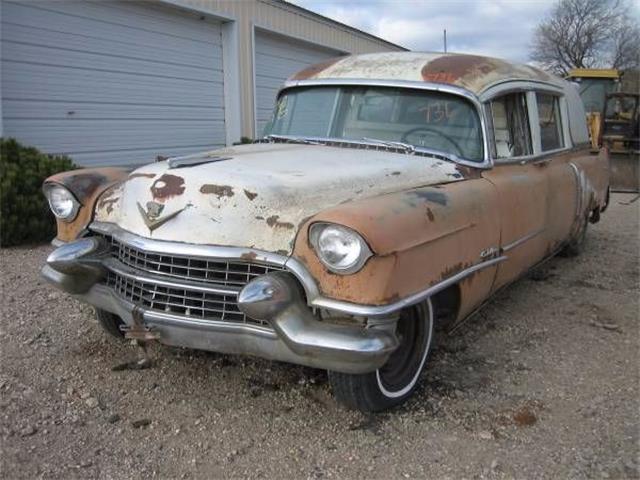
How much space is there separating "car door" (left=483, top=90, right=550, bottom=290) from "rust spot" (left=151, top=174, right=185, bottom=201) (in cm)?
185

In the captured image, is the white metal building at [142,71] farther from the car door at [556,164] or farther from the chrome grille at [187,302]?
the car door at [556,164]

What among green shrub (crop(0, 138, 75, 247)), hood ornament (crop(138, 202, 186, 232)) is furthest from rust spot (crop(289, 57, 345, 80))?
green shrub (crop(0, 138, 75, 247))

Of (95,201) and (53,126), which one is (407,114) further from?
(53,126)

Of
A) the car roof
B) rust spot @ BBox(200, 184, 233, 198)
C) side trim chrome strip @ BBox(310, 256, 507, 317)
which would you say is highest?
the car roof

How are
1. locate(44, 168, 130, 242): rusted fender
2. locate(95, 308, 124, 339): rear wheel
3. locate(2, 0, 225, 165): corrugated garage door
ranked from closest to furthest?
locate(44, 168, 130, 242): rusted fender, locate(95, 308, 124, 339): rear wheel, locate(2, 0, 225, 165): corrugated garage door

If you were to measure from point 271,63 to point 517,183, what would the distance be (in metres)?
9.13

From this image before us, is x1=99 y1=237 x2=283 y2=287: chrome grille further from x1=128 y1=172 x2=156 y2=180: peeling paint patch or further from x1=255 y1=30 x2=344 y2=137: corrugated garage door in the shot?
x1=255 y1=30 x2=344 y2=137: corrugated garage door

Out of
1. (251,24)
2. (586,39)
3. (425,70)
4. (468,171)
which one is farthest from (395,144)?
(586,39)

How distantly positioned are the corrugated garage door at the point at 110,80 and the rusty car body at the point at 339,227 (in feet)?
15.4

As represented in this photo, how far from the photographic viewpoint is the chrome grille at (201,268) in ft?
9.53

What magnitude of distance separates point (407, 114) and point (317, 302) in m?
1.94

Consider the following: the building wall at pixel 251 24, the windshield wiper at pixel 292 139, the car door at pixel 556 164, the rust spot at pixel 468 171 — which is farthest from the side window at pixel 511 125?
the building wall at pixel 251 24

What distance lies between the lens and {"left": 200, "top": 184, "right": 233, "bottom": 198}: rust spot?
10.1 ft

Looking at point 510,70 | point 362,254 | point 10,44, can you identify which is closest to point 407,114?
point 510,70
